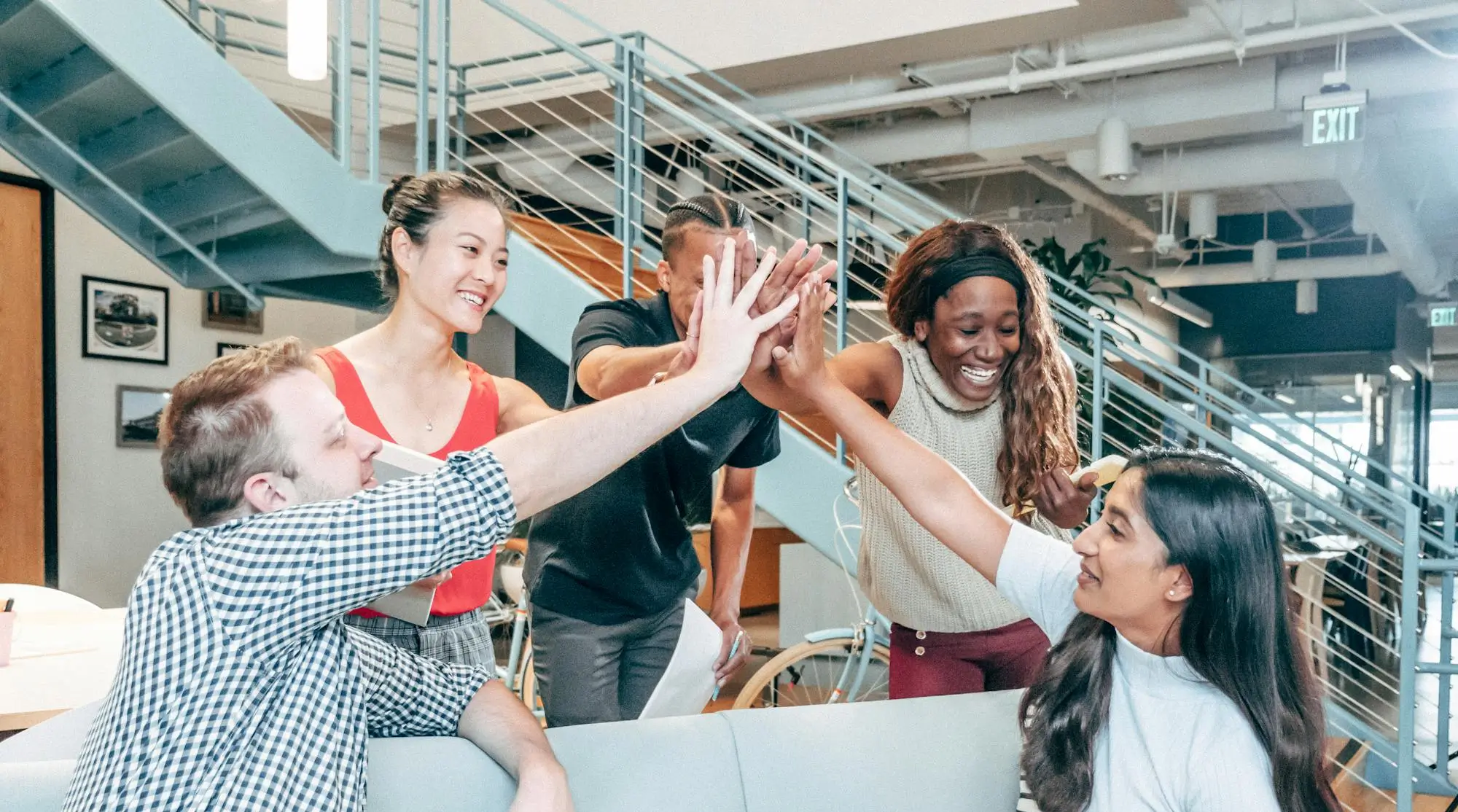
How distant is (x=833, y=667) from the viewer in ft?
10.9

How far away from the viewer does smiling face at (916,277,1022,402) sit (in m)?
1.73

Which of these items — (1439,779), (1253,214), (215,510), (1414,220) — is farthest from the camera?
(1253,214)

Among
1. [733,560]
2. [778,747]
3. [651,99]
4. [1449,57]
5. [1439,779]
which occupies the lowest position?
[1439,779]

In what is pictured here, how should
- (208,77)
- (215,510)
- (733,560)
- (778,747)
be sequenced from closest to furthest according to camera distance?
(215,510), (778,747), (733,560), (208,77)

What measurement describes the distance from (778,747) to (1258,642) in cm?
63

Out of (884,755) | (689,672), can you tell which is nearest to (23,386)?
(689,672)

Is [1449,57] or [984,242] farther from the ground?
[1449,57]

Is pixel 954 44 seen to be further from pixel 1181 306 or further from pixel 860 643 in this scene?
pixel 1181 306

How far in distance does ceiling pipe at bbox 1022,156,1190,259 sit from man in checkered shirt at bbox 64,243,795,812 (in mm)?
6257

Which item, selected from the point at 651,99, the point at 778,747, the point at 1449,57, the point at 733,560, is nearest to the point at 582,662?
the point at 778,747

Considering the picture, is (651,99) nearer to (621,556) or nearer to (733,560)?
(733,560)

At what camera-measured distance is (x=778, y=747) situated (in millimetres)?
Result: 1617

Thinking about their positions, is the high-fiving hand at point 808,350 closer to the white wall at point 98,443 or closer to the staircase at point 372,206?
the staircase at point 372,206

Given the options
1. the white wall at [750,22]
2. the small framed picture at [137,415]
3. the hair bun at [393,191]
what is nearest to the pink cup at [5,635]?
the hair bun at [393,191]
